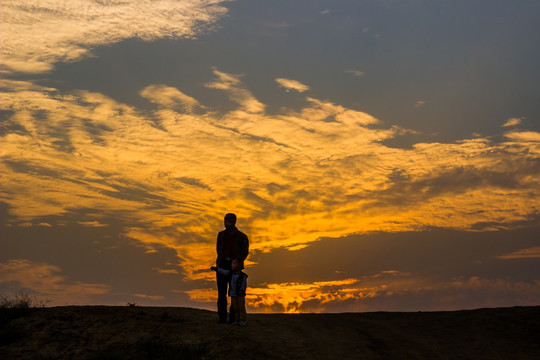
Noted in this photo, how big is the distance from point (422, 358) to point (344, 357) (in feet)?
7.25

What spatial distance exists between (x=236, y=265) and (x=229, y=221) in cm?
135

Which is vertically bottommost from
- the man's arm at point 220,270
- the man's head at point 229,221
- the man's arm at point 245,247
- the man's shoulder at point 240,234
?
the man's arm at point 220,270

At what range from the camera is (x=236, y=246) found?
1612cm

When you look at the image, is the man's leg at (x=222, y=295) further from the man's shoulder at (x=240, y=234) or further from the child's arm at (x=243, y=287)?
the man's shoulder at (x=240, y=234)

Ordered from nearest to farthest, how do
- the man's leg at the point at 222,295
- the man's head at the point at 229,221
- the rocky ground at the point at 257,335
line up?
1. the rocky ground at the point at 257,335
2. the man's head at the point at 229,221
3. the man's leg at the point at 222,295

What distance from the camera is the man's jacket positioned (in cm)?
1614

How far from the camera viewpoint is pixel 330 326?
667 inches

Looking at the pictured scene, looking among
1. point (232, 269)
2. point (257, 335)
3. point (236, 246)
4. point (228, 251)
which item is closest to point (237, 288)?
point (232, 269)

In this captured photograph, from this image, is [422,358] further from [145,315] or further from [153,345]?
[145,315]

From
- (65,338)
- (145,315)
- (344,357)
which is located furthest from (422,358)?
(65,338)

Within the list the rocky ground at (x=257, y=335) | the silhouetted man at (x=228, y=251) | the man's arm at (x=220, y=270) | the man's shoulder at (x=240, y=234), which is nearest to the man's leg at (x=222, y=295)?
the silhouetted man at (x=228, y=251)

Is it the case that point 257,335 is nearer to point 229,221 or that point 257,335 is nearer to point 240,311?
point 240,311

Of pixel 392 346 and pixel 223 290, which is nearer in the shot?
pixel 392 346

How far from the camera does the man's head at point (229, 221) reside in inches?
632
